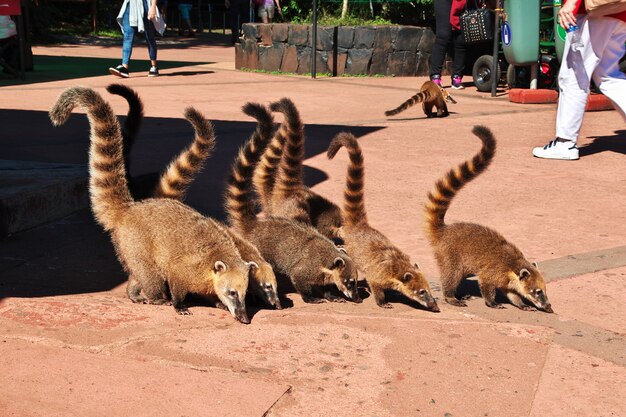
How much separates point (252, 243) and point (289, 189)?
3.21 ft

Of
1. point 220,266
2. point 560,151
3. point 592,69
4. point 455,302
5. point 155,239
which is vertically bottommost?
point 455,302

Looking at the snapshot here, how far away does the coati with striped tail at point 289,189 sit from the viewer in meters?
6.11

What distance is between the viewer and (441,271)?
5.24 metres

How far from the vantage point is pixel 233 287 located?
15.0 ft

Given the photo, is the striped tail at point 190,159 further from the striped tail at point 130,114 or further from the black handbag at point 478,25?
the black handbag at point 478,25

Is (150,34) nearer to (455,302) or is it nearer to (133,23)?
(133,23)

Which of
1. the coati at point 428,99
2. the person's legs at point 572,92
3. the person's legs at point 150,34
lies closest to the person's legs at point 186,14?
the person's legs at point 150,34

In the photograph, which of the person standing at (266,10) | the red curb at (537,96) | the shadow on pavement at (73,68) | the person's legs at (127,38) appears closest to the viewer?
the red curb at (537,96)

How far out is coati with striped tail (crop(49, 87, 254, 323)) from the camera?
15.3ft

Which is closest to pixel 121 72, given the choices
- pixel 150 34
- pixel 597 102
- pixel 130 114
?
pixel 150 34

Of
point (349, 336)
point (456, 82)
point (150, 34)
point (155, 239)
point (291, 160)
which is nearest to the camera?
point (349, 336)

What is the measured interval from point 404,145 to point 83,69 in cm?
1026

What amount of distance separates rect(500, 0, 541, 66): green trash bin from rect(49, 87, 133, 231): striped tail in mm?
9256

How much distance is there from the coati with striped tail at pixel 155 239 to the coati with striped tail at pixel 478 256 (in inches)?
46.9
